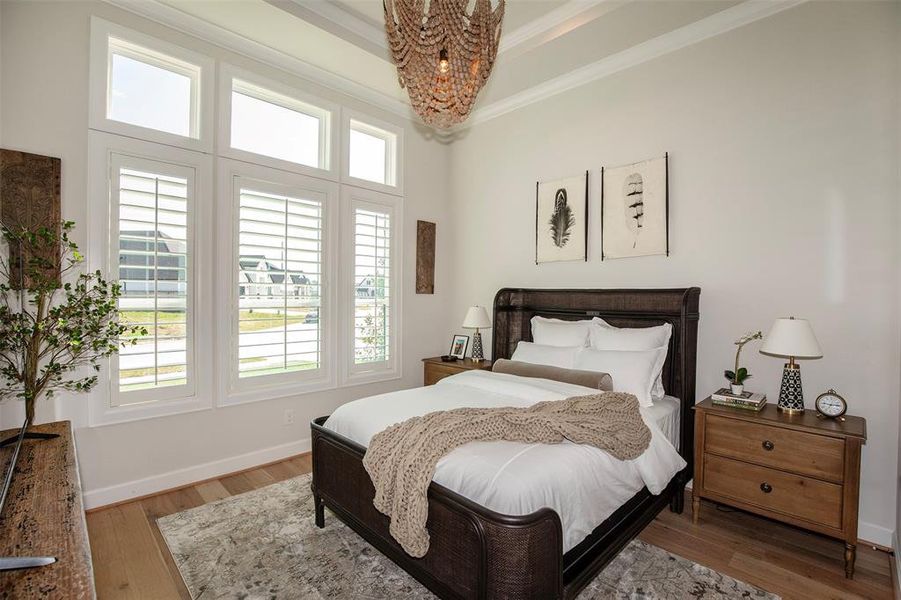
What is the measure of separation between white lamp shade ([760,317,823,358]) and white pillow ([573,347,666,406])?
0.59 meters

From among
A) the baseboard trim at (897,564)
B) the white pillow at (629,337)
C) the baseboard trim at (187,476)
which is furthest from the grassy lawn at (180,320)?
the baseboard trim at (897,564)

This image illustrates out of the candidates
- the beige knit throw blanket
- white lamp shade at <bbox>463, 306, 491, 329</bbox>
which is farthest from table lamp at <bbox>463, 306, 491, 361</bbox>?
the beige knit throw blanket

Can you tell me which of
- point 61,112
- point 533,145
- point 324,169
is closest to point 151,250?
point 61,112

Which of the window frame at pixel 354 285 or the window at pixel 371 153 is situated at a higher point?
the window at pixel 371 153

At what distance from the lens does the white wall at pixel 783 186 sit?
7.88 feet

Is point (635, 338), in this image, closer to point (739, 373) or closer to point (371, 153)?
point (739, 373)

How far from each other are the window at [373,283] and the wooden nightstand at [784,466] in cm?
271

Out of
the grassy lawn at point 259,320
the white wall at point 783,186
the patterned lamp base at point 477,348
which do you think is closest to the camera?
the white wall at point 783,186

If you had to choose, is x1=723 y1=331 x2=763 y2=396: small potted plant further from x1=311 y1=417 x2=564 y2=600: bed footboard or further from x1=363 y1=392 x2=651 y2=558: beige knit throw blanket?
x1=311 y1=417 x2=564 y2=600: bed footboard

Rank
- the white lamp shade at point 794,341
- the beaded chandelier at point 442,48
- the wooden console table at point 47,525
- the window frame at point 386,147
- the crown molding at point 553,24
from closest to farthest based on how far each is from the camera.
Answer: the wooden console table at point 47,525 → the beaded chandelier at point 442,48 → the white lamp shade at point 794,341 → the crown molding at point 553,24 → the window frame at point 386,147

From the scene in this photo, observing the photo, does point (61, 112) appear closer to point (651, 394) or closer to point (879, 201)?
point (651, 394)

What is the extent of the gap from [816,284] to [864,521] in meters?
1.35

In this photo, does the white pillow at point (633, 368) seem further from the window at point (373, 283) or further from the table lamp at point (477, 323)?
the window at point (373, 283)

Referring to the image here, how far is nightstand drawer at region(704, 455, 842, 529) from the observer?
85.4 inches
